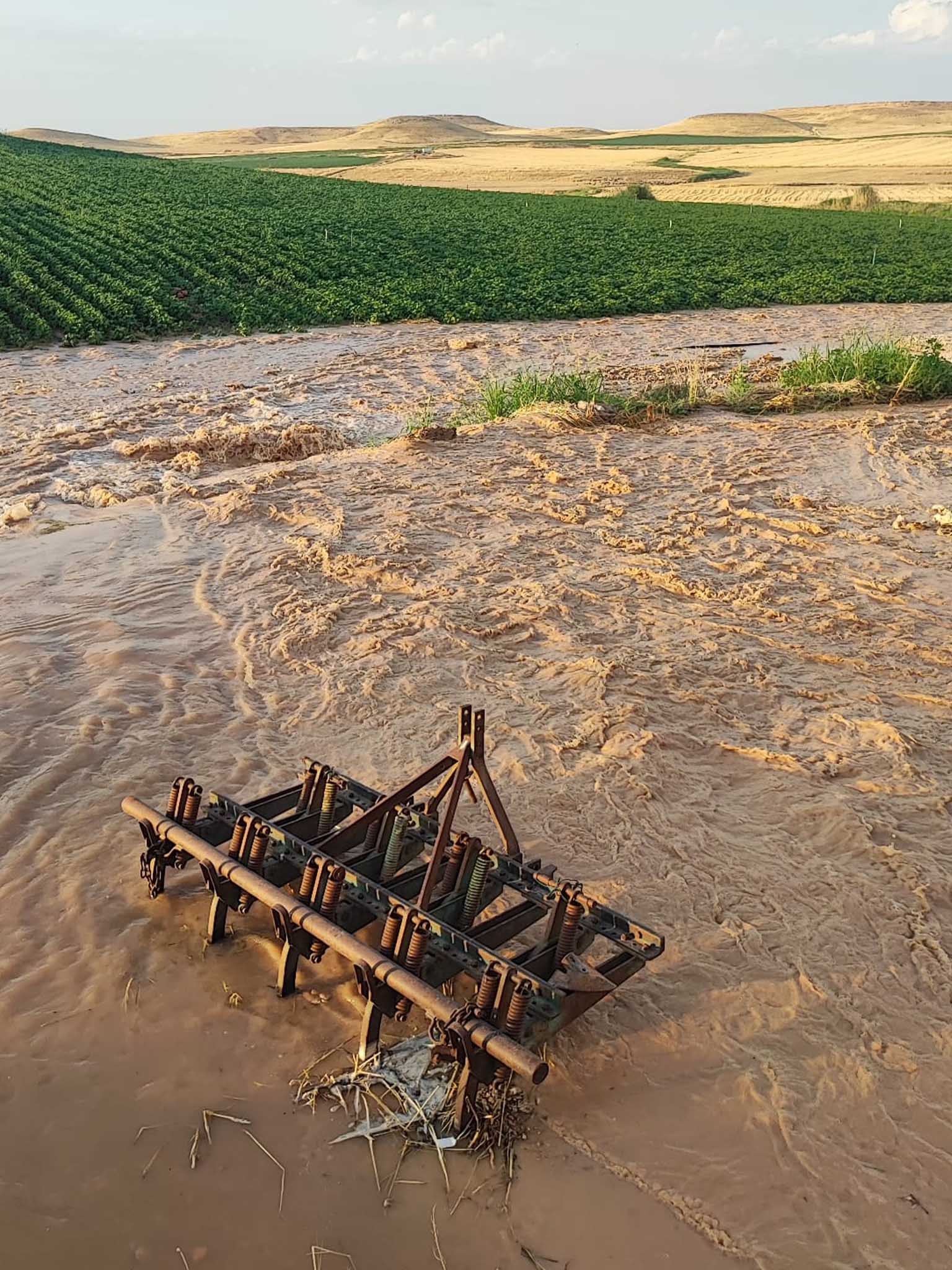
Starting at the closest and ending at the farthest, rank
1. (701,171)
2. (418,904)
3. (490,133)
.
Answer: (418,904) → (701,171) → (490,133)

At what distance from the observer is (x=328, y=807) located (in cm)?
413

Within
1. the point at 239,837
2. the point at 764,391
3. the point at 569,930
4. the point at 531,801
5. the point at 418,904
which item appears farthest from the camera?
the point at 764,391

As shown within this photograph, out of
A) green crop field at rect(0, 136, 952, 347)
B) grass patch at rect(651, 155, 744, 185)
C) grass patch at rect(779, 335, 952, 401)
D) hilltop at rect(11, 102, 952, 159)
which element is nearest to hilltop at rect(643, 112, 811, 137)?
hilltop at rect(11, 102, 952, 159)

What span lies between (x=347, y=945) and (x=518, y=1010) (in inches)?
24.2

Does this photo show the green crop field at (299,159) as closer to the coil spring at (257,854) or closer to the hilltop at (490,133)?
the hilltop at (490,133)

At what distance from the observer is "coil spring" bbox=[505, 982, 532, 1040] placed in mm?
3012

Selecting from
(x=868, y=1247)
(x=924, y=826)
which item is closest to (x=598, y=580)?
(x=924, y=826)

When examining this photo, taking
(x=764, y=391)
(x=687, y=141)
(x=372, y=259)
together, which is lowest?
(x=764, y=391)

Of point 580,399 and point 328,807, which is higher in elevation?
Answer: point 328,807

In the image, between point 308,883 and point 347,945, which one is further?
point 308,883

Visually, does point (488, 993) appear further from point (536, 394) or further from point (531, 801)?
point (536, 394)

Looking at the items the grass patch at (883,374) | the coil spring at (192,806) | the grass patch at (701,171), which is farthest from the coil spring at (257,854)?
the grass patch at (701,171)

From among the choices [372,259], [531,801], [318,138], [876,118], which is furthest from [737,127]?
[531,801]

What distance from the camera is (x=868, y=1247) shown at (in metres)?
2.74
